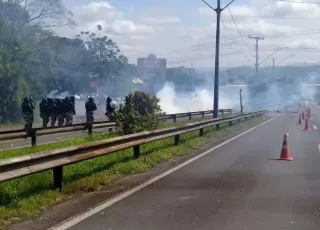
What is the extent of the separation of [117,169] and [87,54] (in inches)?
2631

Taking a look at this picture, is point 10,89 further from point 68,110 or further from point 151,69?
point 151,69

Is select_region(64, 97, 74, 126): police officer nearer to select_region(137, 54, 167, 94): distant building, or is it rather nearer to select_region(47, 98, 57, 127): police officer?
select_region(47, 98, 57, 127): police officer

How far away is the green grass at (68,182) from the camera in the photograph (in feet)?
28.4

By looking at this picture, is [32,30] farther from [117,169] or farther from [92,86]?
[117,169]

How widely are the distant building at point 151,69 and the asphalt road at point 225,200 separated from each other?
7528cm

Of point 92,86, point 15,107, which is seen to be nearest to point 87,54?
point 92,86

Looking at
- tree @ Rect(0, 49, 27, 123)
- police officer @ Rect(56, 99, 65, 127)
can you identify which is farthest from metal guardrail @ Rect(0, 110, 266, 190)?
tree @ Rect(0, 49, 27, 123)

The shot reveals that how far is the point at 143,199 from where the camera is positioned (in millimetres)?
9922

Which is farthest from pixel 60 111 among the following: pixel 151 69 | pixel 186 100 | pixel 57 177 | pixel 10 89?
pixel 151 69

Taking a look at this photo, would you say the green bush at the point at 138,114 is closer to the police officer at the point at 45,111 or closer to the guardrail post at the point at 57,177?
the police officer at the point at 45,111

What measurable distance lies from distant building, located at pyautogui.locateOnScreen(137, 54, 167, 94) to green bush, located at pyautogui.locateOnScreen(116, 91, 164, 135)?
66066 millimetres

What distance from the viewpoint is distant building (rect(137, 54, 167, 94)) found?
9325 cm

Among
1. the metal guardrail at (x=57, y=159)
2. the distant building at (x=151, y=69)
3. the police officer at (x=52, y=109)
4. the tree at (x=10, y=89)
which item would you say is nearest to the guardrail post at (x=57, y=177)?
the metal guardrail at (x=57, y=159)

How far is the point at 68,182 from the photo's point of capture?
36.5 feet
